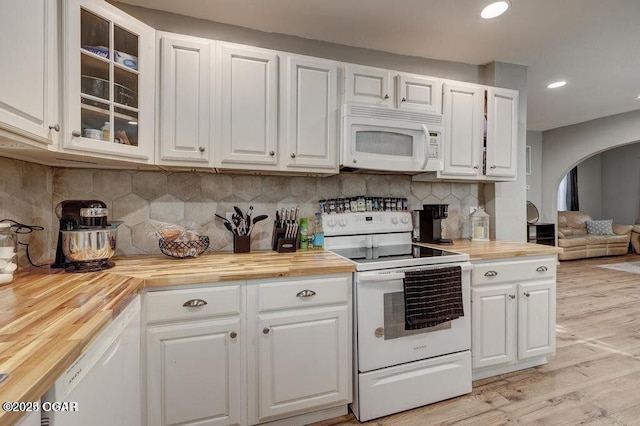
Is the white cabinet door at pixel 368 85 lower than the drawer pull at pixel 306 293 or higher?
higher

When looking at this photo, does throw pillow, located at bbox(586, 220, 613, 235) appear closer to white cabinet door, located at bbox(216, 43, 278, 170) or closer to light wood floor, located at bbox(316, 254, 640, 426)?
light wood floor, located at bbox(316, 254, 640, 426)

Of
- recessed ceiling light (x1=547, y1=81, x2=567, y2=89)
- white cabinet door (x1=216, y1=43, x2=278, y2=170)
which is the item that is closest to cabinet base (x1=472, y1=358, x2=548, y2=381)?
white cabinet door (x1=216, y1=43, x2=278, y2=170)

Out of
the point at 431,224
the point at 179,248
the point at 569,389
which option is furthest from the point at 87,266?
the point at 569,389

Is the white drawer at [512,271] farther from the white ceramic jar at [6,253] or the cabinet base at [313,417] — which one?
the white ceramic jar at [6,253]

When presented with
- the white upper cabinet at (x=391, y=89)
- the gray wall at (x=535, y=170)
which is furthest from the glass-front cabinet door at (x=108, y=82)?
the gray wall at (x=535, y=170)

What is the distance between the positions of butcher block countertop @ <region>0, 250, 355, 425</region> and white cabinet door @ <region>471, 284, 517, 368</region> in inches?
39.8

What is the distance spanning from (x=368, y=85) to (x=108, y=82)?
1.56 metres

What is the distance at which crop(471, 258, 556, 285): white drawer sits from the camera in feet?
6.97

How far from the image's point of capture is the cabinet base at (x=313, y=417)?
5.68ft

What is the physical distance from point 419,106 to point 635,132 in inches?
195

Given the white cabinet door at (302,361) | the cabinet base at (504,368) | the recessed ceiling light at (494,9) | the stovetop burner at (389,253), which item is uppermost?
the recessed ceiling light at (494,9)

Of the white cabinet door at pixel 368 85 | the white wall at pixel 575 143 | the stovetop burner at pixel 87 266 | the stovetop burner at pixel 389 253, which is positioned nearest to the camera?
the stovetop burner at pixel 87 266

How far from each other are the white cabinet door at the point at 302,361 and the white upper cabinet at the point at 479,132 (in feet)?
4.80

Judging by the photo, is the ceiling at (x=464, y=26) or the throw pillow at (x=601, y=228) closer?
the ceiling at (x=464, y=26)
